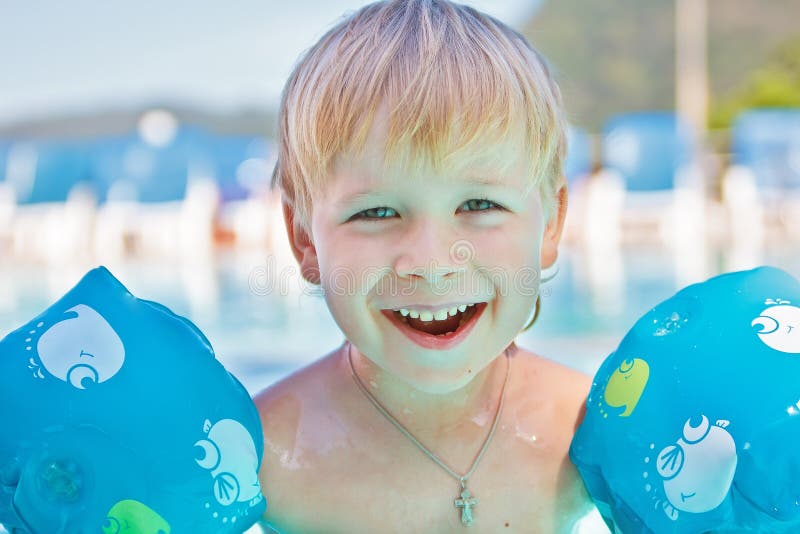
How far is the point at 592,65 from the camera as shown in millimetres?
31422

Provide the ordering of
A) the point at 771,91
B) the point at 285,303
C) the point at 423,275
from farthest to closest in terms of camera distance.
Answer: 1. the point at 771,91
2. the point at 285,303
3. the point at 423,275

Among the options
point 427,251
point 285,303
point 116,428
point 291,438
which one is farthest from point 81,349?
point 285,303

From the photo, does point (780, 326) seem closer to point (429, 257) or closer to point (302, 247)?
point (429, 257)

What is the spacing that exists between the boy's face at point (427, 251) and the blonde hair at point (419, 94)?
0.04 meters

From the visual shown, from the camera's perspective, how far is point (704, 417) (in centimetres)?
173

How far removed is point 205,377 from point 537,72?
1.00 meters

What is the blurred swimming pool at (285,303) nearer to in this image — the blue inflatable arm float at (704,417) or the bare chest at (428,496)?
the bare chest at (428,496)

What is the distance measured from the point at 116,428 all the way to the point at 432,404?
0.77 metres

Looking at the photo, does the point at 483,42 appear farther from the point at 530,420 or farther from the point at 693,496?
the point at 693,496

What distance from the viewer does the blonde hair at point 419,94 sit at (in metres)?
1.81

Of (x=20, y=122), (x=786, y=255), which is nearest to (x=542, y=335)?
(x=786, y=255)

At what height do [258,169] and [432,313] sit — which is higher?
[432,313]

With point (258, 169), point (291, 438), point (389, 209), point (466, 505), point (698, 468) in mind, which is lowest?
point (258, 169)

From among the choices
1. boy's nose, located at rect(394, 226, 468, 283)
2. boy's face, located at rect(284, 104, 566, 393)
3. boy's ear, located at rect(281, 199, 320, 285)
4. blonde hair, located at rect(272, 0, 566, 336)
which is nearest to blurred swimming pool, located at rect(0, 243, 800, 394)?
boy's ear, located at rect(281, 199, 320, 285)
